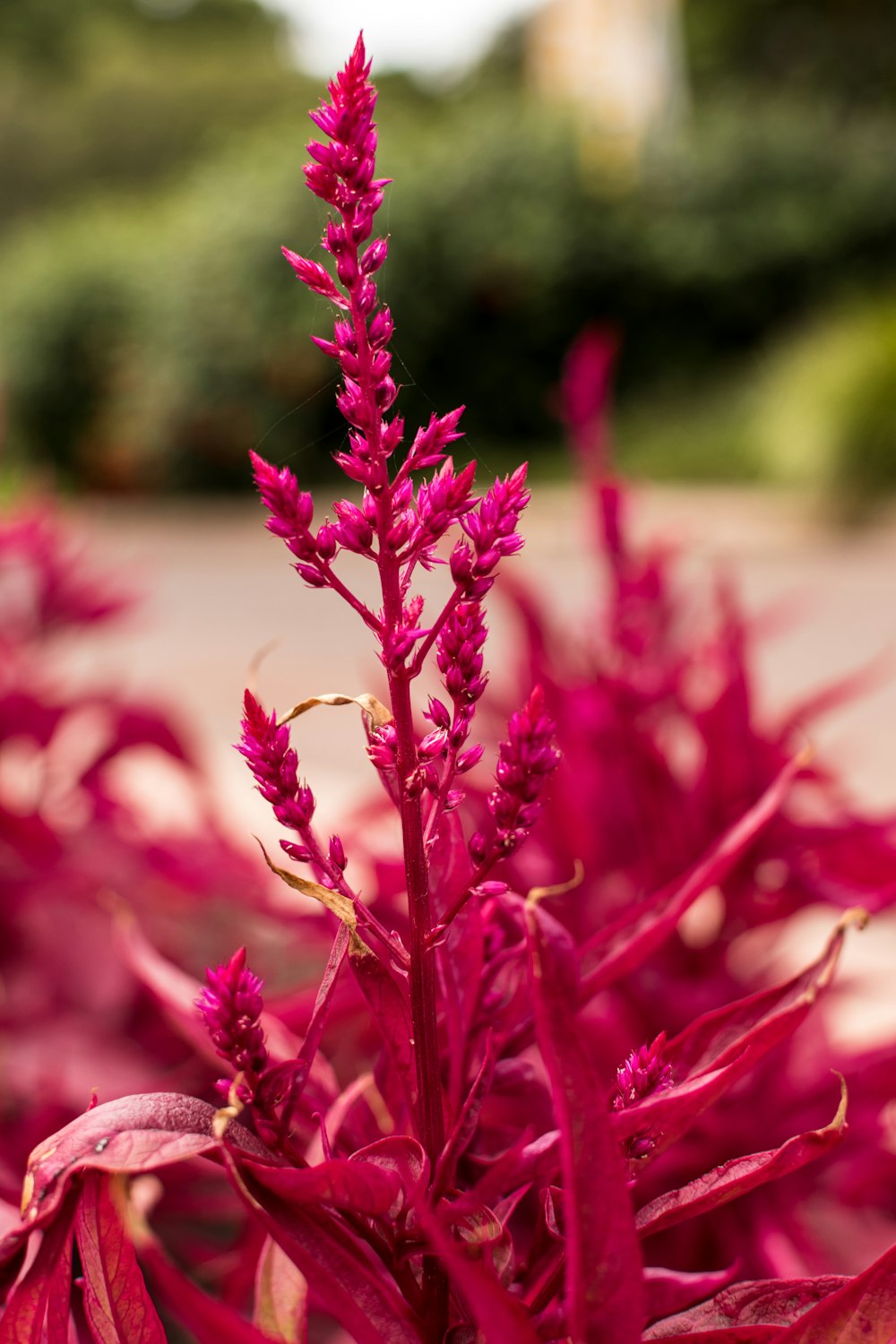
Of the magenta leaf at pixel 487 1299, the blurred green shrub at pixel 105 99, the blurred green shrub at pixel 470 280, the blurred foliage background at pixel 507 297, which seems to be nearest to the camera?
the magenta leaf at pixel 487 1299

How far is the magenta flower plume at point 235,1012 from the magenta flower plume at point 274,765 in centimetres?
3

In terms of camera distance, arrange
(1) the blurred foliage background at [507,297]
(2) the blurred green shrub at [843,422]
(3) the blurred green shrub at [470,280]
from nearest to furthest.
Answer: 1. (2) the blurred green shrub at [843,422]
2. (1) the blurred foliage background at [507,297]
3. (3) the blurred green shrub at [470,280]

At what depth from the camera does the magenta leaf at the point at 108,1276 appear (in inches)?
11.1

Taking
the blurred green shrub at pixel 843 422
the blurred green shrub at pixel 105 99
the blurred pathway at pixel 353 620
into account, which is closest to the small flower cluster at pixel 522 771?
the blurred pathway at pixel 353 620

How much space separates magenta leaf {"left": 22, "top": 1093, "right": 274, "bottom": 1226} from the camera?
0.27 meters

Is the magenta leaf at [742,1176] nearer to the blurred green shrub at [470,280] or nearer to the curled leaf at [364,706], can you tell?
the curled leaf at [364,706]

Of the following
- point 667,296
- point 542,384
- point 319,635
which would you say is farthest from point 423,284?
point 319,635

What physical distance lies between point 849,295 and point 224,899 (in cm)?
866

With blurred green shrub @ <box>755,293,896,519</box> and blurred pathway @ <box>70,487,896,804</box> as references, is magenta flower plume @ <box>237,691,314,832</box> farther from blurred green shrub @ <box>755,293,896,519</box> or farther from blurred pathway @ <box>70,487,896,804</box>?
blurred green shrub @ <box>755,293,896,519</box>

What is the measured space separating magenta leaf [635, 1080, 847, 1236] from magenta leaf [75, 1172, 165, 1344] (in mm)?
102

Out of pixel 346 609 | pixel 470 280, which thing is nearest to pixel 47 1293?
pixel 346 609

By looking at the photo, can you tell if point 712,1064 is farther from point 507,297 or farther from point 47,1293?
point 507,297

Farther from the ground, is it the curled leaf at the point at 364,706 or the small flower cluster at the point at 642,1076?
the curled leaf at the point at 364,706

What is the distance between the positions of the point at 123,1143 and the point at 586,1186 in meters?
0.09
